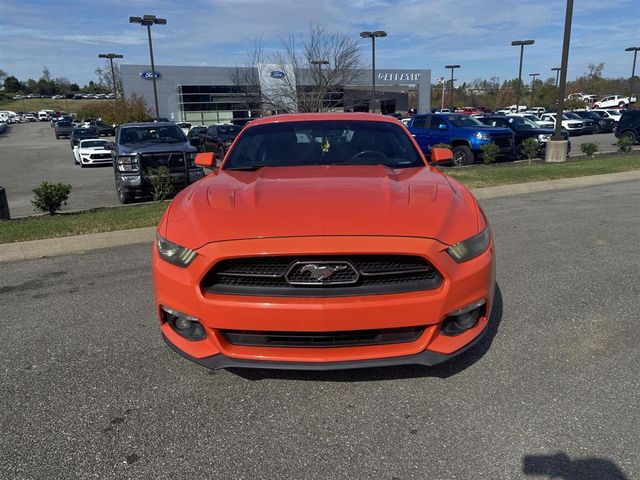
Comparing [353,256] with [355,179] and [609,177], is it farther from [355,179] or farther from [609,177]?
[609,177]

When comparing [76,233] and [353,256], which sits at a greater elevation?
[353,256]

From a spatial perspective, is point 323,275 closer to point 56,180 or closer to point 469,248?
point 469,248

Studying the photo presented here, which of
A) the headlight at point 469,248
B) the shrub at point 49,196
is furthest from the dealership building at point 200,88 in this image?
the headlight at point 469,248

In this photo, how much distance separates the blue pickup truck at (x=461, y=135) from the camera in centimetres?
1623

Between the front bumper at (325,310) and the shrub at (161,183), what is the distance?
292 inches

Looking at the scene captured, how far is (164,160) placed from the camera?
10797 mm

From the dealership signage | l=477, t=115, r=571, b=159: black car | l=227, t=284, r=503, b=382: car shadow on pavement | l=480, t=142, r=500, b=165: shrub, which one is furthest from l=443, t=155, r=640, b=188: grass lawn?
the dealership signage

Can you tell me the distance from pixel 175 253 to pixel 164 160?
8.53 meters

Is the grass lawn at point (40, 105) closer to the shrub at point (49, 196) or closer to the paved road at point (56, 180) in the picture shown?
the paved road at point (56, 180)

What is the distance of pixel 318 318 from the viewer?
2562 millimetres

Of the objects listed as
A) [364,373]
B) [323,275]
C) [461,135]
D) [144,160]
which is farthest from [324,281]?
[461,135]

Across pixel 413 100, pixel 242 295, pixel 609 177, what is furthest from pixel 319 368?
pixel 413 100

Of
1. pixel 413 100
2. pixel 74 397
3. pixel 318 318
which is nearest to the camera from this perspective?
pixel 318 318

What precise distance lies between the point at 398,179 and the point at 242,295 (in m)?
1.51
